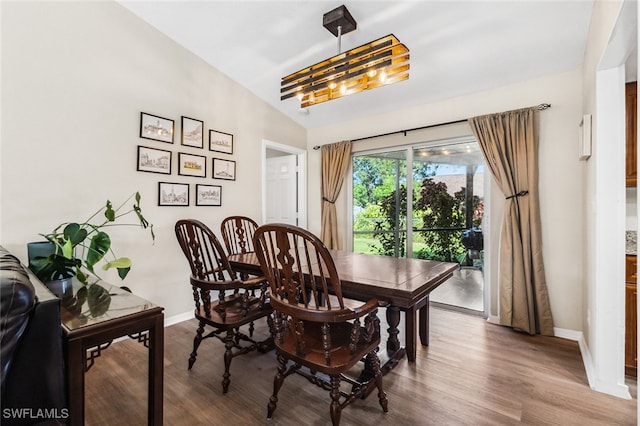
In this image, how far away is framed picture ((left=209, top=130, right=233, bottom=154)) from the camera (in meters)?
3.31

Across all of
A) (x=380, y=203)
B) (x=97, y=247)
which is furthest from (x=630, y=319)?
(x=97, y=247)

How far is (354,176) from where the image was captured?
4.25 metres

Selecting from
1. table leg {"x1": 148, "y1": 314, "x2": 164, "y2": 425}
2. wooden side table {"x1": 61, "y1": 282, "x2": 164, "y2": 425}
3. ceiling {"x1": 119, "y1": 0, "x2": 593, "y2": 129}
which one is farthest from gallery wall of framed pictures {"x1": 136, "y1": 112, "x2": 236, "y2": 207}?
table leg {"x1": 148, "y1": 314, "x2": 164, "y2": 425}

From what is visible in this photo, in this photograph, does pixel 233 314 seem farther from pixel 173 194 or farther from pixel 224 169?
pixel 224 169

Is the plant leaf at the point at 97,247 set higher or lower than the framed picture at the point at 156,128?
lower

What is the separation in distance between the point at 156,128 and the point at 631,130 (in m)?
3.84

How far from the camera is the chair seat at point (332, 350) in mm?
1428

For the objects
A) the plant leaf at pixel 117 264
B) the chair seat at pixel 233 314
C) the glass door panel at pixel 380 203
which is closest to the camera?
the plant leaf at pixel 117 264

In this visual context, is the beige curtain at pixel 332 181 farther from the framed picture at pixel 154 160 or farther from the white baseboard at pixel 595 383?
the white baseboard at pixel 595 383

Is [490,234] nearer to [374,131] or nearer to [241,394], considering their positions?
[374,131]

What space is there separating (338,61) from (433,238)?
2.41m

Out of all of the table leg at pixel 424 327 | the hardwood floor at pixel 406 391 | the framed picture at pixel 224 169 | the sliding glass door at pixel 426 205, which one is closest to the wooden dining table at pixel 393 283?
the table leg at pixel 424 327

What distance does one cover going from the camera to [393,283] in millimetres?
1684

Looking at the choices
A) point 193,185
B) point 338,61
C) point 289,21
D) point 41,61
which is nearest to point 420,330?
point 338,61
